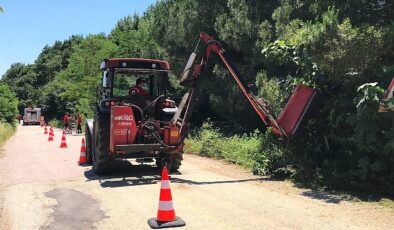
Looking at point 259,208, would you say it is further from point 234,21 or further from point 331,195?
point 234,21

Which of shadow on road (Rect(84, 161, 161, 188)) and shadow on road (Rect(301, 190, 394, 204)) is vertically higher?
shadow on road (Rect(301, 190, 394, 204))

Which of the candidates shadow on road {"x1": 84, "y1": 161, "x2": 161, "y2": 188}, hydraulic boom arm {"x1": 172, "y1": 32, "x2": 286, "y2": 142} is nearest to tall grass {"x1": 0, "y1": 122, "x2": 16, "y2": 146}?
shadow on road {"x1": 84, "y1": 161, "x2": 161, "y2": 188}

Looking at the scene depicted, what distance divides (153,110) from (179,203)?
4.10 m

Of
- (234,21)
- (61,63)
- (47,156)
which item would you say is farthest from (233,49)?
(61,63)

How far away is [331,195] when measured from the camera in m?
9.16

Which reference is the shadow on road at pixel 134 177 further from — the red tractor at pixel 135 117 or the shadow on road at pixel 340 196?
the shadow on road at pixel 340 196

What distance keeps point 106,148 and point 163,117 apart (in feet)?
5.44

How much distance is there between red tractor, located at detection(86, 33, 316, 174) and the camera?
10.8 metres

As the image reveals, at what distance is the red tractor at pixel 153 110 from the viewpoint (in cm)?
1081

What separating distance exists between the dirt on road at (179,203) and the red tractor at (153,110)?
725mm

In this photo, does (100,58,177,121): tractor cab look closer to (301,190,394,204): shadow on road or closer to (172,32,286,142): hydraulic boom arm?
(172,32,286,142): hydraulic boom arm

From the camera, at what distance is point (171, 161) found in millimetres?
12234

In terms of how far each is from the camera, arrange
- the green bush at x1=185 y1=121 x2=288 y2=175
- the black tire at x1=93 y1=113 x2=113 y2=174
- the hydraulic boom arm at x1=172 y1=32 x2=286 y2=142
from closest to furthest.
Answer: the green bush at x1=185 y1=121 x2=288 y2=175 → the hydraulic boom arm at x1=172 y1=32 x2=286 y2=142 → the black tire at x1=93 y1=113 x2=113 y2=174

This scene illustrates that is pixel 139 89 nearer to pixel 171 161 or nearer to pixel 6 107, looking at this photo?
pixel 171 161
